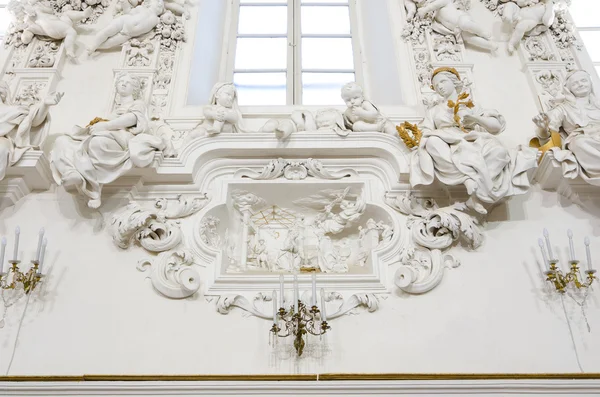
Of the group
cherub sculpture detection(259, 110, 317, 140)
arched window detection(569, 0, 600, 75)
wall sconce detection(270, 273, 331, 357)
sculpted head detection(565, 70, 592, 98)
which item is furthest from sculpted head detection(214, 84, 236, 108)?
arched window detection(569, 0, 600, 75)

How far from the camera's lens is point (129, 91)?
16.4ft

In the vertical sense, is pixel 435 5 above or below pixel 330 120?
above

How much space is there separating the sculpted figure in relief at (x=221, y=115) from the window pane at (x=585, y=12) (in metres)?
3.95

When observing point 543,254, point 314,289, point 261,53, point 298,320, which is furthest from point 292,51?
point 298,320

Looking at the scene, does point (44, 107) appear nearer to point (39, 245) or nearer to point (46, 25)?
point (39, 245)

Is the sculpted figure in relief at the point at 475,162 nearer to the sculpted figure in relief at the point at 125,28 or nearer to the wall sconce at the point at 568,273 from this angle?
the wall sconce at the point at 568,273

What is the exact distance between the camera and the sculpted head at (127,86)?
4.99 m

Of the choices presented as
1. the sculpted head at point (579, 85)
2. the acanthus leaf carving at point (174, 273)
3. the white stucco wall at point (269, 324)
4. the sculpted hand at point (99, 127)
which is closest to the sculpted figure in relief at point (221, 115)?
the sculpted hand at point (99, 127)

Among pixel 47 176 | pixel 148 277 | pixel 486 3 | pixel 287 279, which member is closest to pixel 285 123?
pixel 287 279

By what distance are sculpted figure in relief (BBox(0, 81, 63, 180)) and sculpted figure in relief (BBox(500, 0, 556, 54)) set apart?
3.97 meters

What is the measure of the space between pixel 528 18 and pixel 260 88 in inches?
101

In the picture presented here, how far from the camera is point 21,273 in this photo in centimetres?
393

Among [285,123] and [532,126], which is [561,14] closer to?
[532,126]

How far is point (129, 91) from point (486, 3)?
3605 mm
